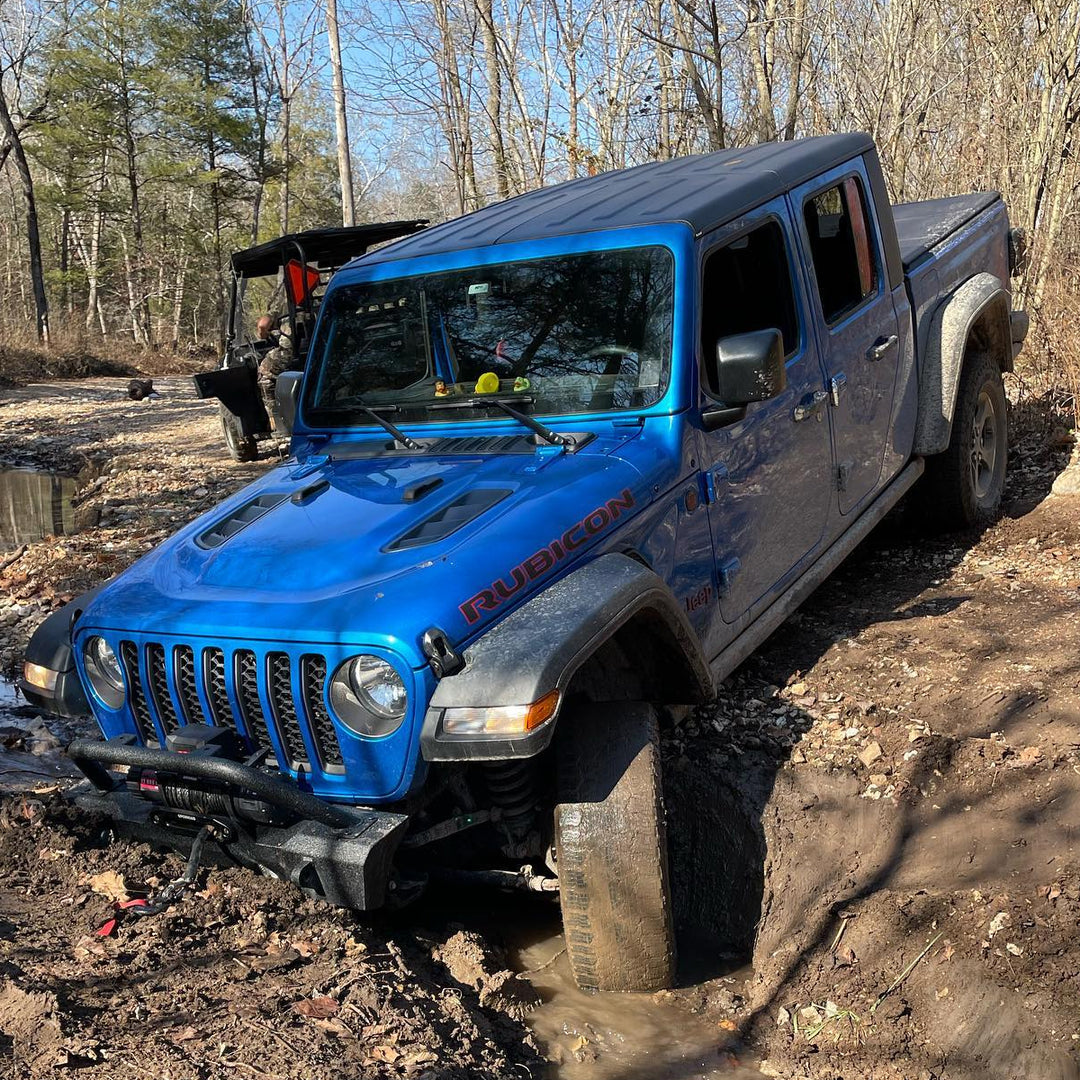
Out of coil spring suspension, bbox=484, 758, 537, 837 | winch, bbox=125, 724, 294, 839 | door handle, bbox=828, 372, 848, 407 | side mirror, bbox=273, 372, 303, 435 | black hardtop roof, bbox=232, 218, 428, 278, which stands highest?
black hardtop roof, bbox=232, 218, 428, 278

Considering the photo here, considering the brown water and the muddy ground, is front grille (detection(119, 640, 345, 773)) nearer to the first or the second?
the muddy ground

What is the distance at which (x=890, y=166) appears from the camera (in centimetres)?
1023

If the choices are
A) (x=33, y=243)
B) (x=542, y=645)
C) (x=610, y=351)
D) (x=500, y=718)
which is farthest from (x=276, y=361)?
(x=33, y=243)

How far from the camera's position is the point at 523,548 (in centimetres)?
307

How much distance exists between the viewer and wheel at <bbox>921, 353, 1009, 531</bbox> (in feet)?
18.3

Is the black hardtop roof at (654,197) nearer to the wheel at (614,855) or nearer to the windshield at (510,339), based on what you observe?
the windshield at (510,339)

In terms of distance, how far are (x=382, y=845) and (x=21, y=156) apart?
26.9 metres

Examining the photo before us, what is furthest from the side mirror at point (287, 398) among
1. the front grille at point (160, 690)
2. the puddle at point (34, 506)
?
the puddle at point (34, 506)

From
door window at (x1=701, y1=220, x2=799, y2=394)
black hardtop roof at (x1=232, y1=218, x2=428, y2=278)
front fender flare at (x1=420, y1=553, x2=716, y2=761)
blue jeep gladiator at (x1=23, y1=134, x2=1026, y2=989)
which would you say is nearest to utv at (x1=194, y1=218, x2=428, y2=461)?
black hardtop roof at (x1=232, y1=218, x2=428, y2=278)

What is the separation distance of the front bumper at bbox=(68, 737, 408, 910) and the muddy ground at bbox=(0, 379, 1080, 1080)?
0.91 ft

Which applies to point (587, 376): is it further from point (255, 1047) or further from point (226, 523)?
point (255, 1047)

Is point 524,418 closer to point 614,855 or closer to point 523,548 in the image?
point 523,548

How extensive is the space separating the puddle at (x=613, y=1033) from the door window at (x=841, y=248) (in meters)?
2.66

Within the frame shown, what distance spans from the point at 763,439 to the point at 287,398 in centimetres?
189
